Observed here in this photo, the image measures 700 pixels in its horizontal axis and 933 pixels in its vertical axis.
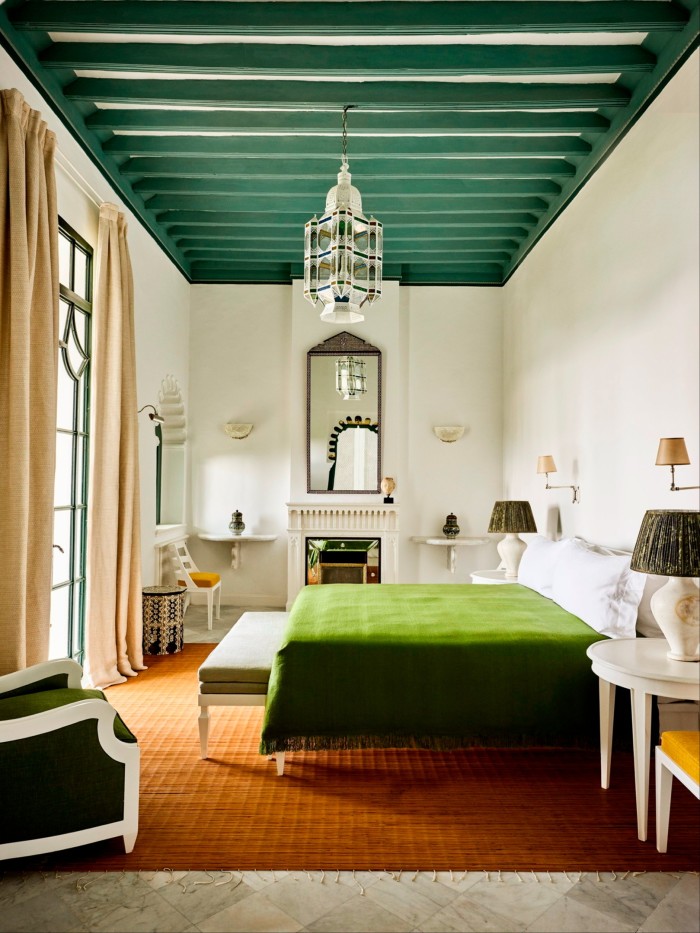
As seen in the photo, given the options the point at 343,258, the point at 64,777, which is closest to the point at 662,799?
the point at 64,777

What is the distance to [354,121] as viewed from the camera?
4.27 metres

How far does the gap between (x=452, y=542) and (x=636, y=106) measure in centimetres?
433

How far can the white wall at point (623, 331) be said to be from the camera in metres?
3.42

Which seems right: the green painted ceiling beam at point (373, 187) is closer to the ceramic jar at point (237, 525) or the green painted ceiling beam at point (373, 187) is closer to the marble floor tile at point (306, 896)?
the ceramic jar at point (237, 525)

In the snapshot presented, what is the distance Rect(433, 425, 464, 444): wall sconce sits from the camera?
7434mm

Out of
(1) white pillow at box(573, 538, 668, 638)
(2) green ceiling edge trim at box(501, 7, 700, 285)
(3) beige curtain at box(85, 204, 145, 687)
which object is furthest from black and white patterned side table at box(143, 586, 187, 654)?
(2) green ceiling edge trim at box(501, 7, 700, 285)

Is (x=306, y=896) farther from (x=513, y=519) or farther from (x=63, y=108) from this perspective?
(x=63, y=108)

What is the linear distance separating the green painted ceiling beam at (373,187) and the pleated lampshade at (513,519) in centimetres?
246

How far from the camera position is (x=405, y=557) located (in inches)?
294

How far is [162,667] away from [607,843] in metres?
3.42

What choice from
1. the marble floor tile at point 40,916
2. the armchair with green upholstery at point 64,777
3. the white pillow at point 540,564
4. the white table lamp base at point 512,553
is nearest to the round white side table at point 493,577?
the white table lamp base at point 512,553

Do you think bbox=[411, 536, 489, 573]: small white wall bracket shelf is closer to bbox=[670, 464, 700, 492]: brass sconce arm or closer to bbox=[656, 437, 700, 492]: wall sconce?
bbox=[670, 464, 700, 492]: brass sconce arm

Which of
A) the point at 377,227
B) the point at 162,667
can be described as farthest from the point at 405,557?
the point at 377,227

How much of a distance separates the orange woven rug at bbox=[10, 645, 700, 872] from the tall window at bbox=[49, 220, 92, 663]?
1.11m
